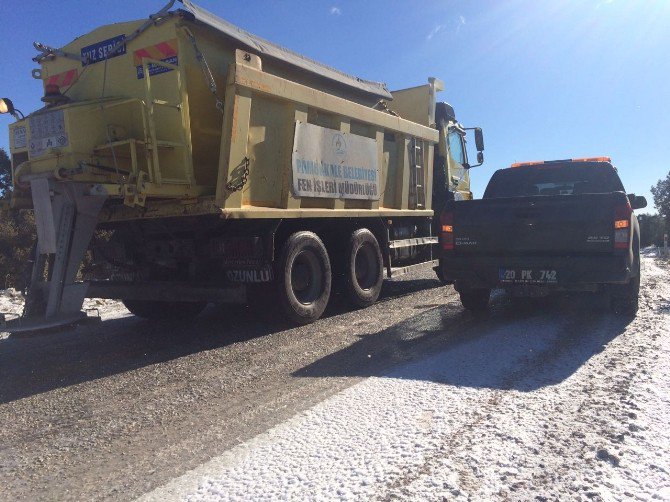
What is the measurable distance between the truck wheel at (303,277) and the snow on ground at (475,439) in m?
2.18

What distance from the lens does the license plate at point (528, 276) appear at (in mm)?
5809

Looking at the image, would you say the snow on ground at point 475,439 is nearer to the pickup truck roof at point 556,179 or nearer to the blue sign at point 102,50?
the pickup truck roof at point 556,179

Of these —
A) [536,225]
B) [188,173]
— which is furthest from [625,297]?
[188,173]

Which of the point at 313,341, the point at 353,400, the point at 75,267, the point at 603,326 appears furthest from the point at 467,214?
the point at 75,267

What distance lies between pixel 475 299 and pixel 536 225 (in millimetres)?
1381

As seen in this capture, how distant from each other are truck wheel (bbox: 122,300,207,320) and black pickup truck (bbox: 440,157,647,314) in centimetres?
365

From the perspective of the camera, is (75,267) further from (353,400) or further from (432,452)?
(432,452)

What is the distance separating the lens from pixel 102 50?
20.5 feet

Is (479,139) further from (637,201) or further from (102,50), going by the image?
(102,50)

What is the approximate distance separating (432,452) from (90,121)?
190 inches

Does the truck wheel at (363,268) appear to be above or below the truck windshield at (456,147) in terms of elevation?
below

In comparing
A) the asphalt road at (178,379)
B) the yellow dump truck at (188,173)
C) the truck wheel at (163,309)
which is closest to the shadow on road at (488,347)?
the asphalt road at (178,379)

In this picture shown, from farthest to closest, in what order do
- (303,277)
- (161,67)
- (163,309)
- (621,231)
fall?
1. (163,309)
2. (303,277)
3. (161,67)
4. (621,231)

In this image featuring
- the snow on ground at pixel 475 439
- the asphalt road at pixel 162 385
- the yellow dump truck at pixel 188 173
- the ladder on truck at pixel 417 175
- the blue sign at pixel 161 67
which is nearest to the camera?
the snow on ground at pixel 475 439
